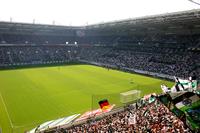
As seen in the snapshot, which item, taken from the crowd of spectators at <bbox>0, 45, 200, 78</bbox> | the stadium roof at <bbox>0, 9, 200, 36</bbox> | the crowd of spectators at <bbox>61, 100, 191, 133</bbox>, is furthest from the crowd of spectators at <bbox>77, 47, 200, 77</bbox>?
the crowd of spectators at <bbox>61, 100, 191, 133</bbox>

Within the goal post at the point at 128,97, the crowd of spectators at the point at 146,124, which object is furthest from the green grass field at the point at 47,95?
the crowd of spectators at the point at 146,124

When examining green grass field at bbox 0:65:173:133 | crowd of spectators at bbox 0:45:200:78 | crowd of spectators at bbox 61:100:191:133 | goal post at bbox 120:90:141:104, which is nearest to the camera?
crowd of spectators at bbox 61:100:191:133

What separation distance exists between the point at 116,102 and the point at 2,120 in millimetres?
11710

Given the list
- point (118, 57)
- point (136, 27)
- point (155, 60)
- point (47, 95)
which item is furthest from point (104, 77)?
point (118, 57)

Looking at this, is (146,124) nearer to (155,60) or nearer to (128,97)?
(128,97)

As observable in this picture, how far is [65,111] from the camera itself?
25.4 metres

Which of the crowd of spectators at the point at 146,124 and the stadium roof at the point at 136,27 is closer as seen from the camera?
the crowd of spectators at the point at 146,124

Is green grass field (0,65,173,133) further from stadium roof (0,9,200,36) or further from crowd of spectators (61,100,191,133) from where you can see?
stadium roof (0,9,200,36)

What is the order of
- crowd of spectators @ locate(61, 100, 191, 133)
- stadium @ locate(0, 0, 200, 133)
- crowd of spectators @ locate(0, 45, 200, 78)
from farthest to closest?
1. crowd of spectators @ locate(0, 45, 200, 78)
2. stadium @ locate(0, 0, 200, 133)
3. crowd of spectators @ locate(61, 100, 191, 133)

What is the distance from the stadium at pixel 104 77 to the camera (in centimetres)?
1601

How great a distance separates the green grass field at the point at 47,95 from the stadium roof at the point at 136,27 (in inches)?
532

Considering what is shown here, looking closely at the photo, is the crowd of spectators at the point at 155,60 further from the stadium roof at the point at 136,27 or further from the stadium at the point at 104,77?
the stadium roof at the point at 136,27

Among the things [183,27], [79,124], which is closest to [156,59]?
[183,27]

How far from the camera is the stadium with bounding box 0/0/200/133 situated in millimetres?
16014
